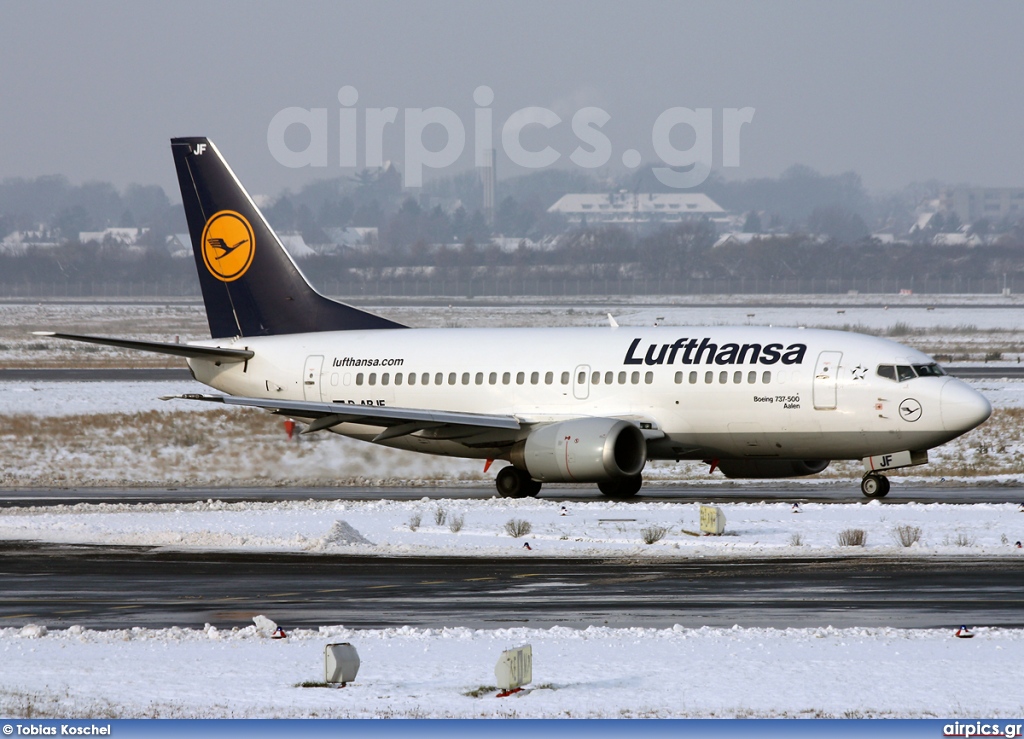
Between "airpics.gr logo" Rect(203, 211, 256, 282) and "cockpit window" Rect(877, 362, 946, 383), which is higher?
"airpics.gr logo" Rect(203, 211, 256, 282)

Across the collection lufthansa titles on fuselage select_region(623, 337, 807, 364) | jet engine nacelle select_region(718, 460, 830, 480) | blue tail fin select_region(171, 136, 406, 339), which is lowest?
jet engine nacelle select_region(718, 460, 830, 480)

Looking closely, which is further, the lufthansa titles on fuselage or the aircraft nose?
the lufthansa titles on fuselage

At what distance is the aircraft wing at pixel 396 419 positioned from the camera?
1342 inches

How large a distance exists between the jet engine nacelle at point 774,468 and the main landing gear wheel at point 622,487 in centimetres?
267

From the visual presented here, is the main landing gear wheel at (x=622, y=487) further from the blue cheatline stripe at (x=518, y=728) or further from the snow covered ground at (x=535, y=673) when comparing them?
the blue cheatline stripe at (x=518, y=728)

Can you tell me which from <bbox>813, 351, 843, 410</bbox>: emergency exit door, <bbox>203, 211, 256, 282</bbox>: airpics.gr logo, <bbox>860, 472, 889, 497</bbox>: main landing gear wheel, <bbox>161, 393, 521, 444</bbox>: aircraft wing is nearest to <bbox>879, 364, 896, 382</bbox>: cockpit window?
<bbox>813, 351, 843, 410</bbox>: emergency exit door

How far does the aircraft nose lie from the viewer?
31391 mm

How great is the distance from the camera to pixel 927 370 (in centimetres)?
3259

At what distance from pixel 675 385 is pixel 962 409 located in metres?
6.15

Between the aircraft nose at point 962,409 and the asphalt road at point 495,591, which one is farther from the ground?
the aircraft nose at point 962,409

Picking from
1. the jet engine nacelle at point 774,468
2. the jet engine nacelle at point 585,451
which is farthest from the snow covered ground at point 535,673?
the jet engine nacelle at point 774,468

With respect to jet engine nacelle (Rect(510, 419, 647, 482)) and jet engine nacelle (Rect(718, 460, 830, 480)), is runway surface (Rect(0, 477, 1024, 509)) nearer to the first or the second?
jet engine nacelle (Rect(718, 460, 830, 480))

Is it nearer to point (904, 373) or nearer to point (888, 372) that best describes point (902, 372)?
point (904, 373)

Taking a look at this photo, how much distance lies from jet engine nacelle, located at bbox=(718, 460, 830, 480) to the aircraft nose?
12.7ft
